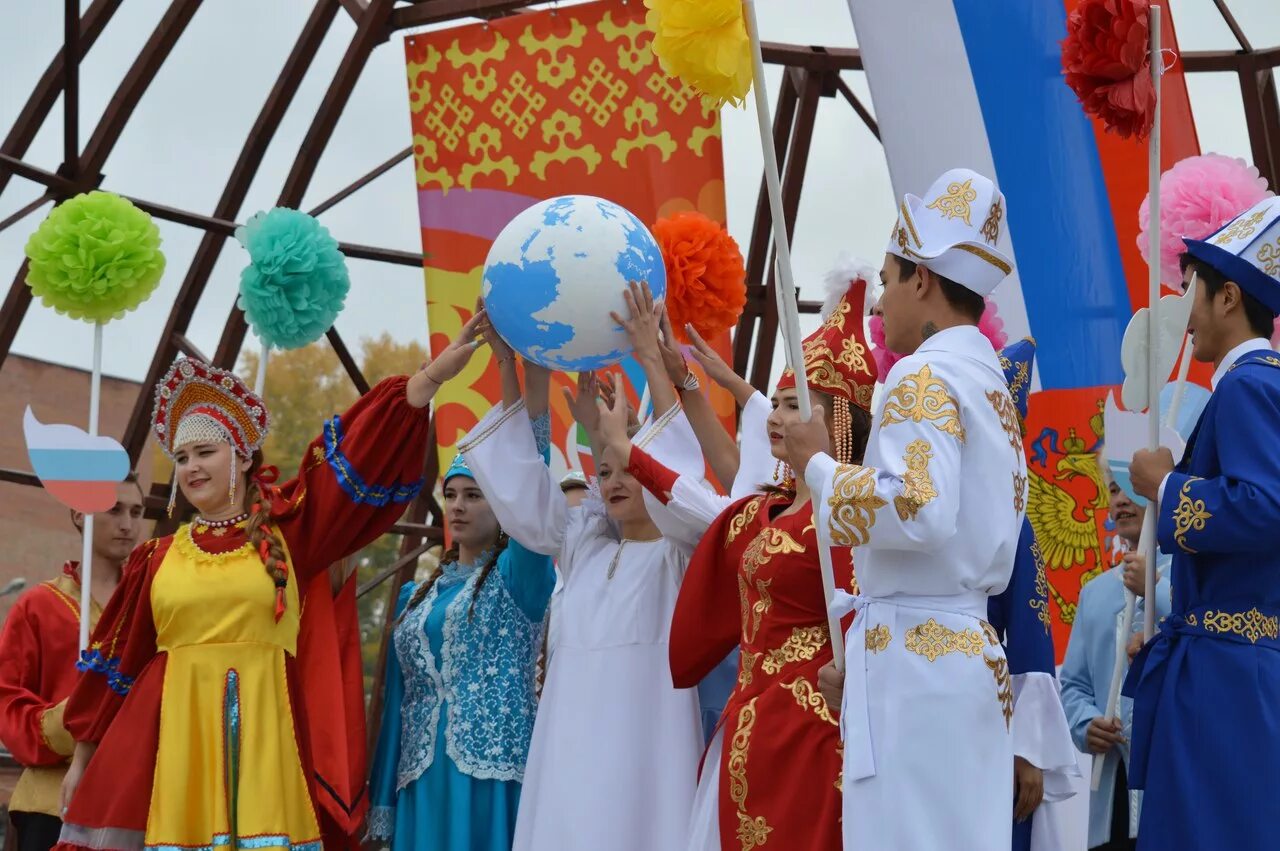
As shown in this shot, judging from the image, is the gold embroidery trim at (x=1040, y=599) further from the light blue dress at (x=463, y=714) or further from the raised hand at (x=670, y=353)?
the light blue dress at (x=463, y=714)

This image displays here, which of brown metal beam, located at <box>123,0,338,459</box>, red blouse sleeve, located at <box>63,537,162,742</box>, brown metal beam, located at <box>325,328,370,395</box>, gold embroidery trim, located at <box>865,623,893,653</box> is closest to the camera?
gold embroidery trim, located at <box>865,623,893,653</box>

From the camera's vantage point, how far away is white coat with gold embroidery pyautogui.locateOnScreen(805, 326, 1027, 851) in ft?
8.96

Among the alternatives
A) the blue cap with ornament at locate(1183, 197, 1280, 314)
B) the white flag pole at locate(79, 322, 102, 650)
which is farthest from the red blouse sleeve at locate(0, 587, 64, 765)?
the blue cap with ornament at locate(1183, 197, 1280, 314)

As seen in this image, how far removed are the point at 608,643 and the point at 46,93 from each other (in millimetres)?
5124

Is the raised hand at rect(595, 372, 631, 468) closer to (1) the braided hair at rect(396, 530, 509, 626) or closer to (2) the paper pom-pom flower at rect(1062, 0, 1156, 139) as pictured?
(1) the braided hair at rect(396, 530, 509, 626)

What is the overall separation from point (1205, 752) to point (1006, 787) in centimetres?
44

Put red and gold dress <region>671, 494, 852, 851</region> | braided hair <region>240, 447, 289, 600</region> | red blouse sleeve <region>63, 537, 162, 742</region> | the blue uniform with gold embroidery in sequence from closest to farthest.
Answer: the blue uniform with gold embroidery, red and gold dress <region>671, 494, 852, 851</region>, braided hair <region>240, 447, 289, 600</region>, red blouse sleeve <region>63, 537, 162, 742</region>

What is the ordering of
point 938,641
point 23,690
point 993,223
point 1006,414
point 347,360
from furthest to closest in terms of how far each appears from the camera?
point 347,360 < point 23,690 < point 993,223 < point 1006,414 < point 938,641

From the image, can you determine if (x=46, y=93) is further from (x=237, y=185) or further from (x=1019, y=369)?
(x=1019, y=369)

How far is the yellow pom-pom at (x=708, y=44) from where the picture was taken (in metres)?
3.04

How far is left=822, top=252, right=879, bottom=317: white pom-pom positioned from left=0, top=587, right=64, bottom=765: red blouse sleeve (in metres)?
2.47

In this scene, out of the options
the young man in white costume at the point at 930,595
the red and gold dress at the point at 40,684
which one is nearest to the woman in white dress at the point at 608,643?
the young man in white costume at the point at 930,595

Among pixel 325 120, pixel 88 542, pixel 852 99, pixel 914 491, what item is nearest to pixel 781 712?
pixel 914 491

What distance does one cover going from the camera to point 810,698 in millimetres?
3162
